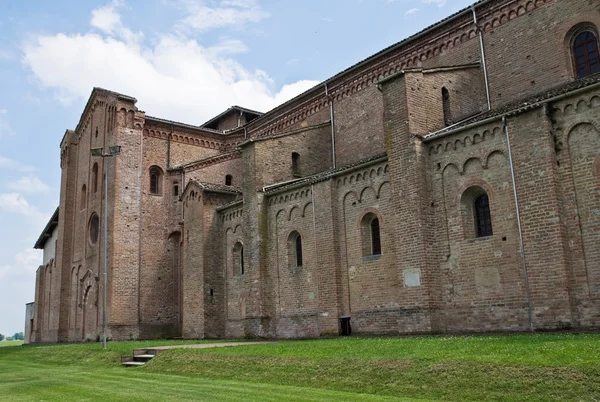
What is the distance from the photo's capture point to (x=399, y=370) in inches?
409

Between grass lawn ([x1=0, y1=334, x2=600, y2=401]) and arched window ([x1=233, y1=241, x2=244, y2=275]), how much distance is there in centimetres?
1013

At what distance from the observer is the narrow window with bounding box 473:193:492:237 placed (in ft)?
53.5

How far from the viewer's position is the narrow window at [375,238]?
19.7 m

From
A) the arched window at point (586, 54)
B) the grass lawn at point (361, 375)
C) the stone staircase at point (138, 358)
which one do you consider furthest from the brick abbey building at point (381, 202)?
the stone staircase at point (138, 358)

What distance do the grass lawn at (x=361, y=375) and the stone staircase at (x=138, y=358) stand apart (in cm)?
157

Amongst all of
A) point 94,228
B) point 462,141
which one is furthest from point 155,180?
point 462,141

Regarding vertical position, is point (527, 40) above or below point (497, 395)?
above

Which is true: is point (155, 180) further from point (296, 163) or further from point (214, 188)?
point (296, 163)

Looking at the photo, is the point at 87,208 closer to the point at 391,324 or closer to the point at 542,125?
the point at 391,324

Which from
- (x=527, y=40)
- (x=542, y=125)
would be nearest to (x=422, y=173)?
(x=542, y=125)

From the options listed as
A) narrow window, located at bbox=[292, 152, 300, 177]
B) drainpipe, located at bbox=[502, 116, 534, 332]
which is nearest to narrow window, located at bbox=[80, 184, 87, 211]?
narrow window, located at bbox=[292, 152, 300, 177]

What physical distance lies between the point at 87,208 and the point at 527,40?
25.9 meters

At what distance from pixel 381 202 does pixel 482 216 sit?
146 inches

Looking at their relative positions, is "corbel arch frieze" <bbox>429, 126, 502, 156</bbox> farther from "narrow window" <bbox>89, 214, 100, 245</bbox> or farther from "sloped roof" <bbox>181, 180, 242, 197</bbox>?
"narrow window" <bbox>89, 214, 100, 245</bbox>
